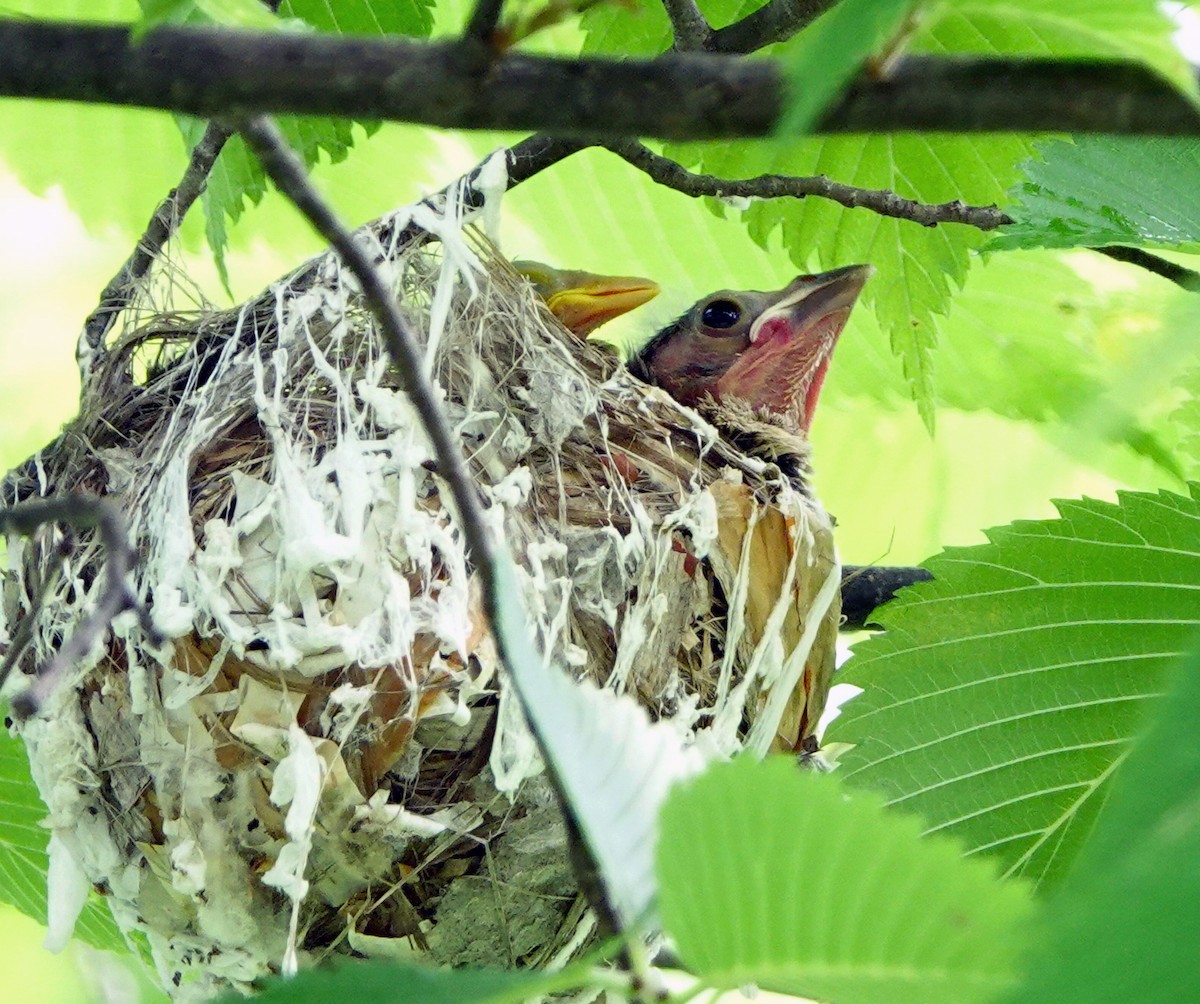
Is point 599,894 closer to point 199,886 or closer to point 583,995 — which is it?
point 199,886

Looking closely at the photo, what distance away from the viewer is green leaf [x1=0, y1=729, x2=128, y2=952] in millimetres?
2428

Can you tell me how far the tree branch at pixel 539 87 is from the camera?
793 mm

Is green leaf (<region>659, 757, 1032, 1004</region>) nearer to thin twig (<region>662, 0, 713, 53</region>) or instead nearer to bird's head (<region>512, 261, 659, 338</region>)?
thin twig (<region>662, 0, 713, 53</region>)

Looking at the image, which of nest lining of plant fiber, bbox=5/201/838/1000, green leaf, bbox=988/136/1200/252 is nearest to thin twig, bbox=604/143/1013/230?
green leaf, bbox=988/136/1200/252

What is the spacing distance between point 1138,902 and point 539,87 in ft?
1.80

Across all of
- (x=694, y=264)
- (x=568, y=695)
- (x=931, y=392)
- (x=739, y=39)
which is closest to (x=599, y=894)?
(x=568, y=695)

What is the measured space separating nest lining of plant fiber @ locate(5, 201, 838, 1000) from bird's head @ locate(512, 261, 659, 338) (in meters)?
0.63

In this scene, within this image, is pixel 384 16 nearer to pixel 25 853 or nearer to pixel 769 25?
pixel 769 25

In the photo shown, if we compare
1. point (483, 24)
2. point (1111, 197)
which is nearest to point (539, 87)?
point (483, 24)

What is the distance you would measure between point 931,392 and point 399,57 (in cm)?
207

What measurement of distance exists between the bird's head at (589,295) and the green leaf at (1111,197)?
3.80 ft

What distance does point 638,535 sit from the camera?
1.99 metres

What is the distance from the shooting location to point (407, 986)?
0.79 metres

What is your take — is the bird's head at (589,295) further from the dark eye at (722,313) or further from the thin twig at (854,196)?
the thin twig at (854,196)
